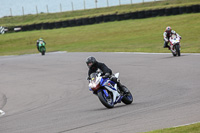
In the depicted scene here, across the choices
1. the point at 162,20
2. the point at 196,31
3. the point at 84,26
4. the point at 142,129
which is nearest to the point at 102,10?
the point at 84,26

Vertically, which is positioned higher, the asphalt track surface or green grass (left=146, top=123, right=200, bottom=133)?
green grass (left=146, top=123, right=200, bottom=133)

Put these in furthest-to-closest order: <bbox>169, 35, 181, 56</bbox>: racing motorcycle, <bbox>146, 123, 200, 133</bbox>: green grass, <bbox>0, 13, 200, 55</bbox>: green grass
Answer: <bbox>0, 13, 200, 55</bbox>: green grass → <bbox>169, 35, 181, 56</bbox>: racing motorcycle → <bbox>146, 123, 200, 133</bbox>: green grass

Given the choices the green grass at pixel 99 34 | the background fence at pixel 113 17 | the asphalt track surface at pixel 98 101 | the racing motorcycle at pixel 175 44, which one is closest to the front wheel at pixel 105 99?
the asphalt track surface at pixel 98 101

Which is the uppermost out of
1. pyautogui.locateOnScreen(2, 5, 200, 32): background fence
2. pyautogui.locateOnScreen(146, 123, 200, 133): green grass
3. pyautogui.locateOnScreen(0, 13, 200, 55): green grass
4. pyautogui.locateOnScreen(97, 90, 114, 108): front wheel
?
pyautogui.locateOnScreen(146, 123, 200, 133): green grass

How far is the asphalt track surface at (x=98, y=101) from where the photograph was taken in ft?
26.3

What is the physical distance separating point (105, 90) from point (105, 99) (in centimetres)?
20

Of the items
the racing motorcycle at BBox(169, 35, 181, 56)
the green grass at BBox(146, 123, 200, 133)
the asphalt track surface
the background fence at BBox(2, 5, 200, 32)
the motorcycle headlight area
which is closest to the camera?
the green grass at BBox(146, 123, 200, 133)

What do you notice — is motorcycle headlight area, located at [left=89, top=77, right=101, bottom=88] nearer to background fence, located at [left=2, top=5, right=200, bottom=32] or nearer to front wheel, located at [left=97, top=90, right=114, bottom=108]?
front wheel, located at [left=97, top=90, right=114, bottom=108]

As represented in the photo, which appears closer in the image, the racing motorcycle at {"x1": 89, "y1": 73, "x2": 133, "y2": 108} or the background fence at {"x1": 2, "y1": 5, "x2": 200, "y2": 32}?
the racing motorcycle at {"x1": 89, "y1": 73, "x2": 133, "y2": 108}

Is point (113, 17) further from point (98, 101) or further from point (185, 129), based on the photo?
point (185, 129)

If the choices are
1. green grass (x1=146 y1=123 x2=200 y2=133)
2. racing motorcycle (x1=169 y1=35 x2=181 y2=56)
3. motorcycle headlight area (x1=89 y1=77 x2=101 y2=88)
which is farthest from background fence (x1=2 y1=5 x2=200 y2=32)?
green grass (x1=146 y1=123 x2=200 y2=133)

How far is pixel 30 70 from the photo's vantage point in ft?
74.5

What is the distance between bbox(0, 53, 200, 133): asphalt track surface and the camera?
8023mm

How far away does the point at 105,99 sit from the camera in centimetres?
1004
